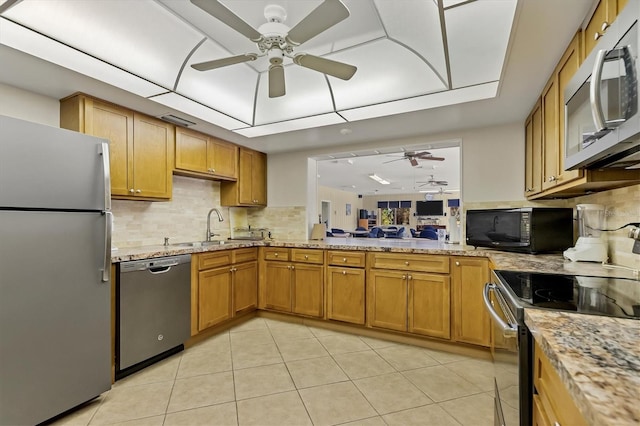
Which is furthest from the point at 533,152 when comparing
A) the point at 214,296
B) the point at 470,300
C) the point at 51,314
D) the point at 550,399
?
the point at 51,314

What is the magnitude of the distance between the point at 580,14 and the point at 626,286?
1.26 meters

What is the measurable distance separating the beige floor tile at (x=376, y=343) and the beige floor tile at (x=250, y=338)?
→ 927mm

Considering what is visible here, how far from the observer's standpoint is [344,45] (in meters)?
2.29

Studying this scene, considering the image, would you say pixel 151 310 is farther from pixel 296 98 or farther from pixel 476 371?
pixel 476 371

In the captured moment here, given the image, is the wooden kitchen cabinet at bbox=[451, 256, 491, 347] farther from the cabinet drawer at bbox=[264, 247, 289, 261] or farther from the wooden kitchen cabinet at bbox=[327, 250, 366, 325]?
the cabinet drawer at bbox=[264, 247, 289, 261]

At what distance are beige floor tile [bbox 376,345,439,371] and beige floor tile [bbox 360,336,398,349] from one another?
0.06 m

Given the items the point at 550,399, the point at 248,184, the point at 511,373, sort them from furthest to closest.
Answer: the point at 248,184, the point at 511,373, the point at 550,399

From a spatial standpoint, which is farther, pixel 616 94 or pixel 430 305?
pixel 430 305

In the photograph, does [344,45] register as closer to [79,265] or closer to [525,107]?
[525,107]

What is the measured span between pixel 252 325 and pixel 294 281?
2.22 feet

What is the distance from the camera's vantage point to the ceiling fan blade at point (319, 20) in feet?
4.39

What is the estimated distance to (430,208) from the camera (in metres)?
13.5

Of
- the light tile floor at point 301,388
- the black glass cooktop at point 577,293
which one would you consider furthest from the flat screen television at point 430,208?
the black glass cooktop at point 577,293

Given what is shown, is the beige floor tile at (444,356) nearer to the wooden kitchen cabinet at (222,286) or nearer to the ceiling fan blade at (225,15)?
the wooden kitchen cabinet at (222,286)
